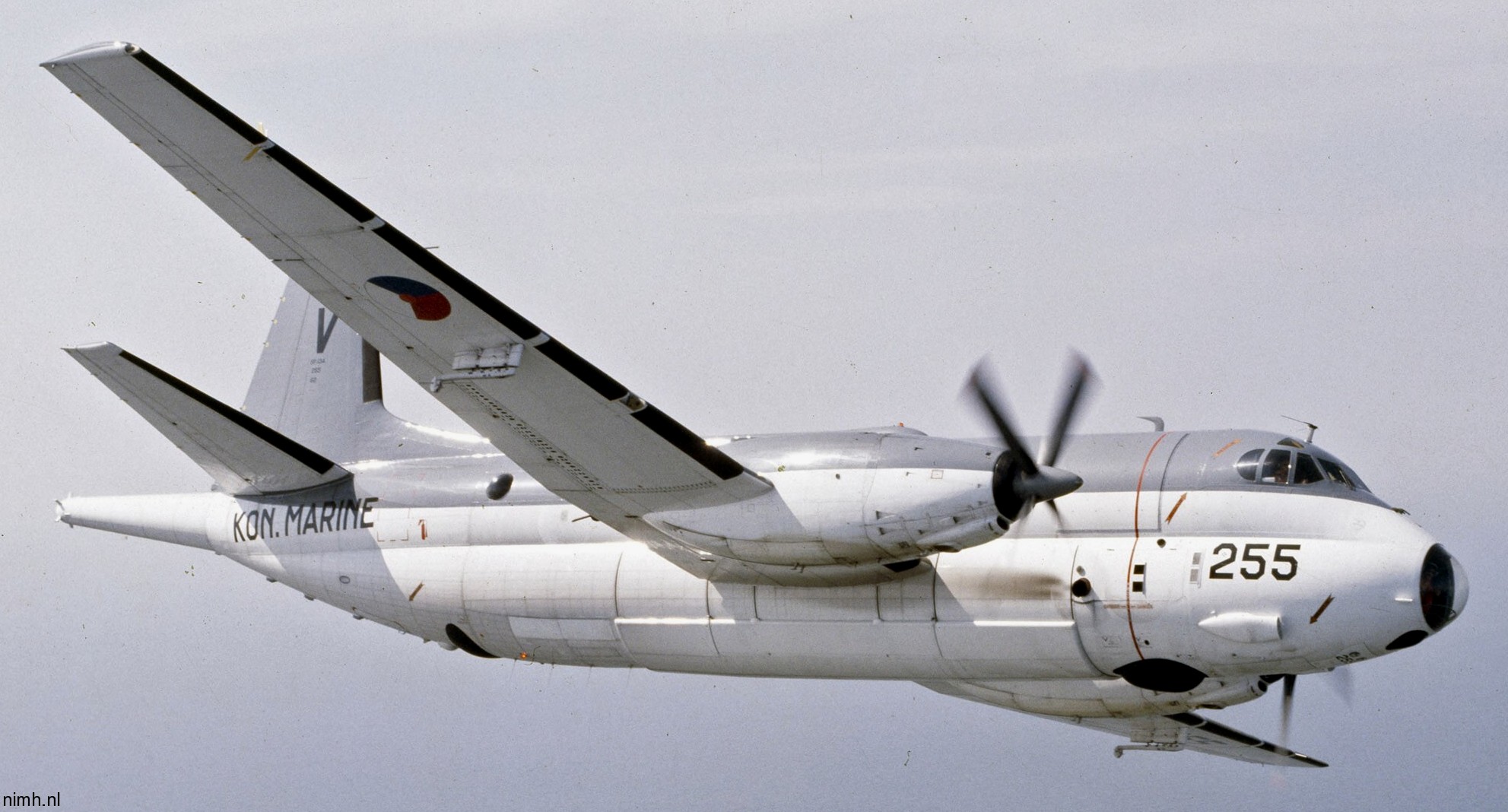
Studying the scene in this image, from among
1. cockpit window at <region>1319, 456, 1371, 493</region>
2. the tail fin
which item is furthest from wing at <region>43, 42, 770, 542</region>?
cockpit window at <region>1319, 456, 1371, 493</region>

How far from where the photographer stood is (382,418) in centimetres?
2341

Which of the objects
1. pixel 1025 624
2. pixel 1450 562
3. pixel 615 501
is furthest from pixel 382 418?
pixel 1450 562

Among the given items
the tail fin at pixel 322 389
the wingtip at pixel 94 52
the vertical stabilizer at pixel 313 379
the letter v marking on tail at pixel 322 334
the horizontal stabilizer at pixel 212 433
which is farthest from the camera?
the letter v marking on tail at pixel 322 334

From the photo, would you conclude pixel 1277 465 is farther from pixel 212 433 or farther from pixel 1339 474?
pixel 212 433

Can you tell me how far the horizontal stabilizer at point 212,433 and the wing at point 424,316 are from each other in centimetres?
445

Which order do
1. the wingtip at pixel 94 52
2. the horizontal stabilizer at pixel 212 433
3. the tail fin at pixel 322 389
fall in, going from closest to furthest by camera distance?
the wingtip at pixel 94 52, the horizontal stabilizer at pixel 212 433, the tail fin at pixel 322 389

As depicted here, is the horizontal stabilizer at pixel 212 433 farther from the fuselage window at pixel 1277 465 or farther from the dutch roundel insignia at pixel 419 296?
the fuselage window at pixel 1277 465

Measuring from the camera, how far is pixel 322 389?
79.4 ft

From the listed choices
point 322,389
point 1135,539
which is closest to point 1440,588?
point 1135,539

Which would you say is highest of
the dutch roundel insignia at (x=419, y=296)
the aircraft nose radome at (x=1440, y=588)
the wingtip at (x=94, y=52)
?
the wingtip at (x=94, y=52)

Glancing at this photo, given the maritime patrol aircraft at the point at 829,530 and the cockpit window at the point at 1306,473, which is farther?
the cockpit window at the point at 1306,473

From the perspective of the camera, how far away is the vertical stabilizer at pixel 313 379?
23734 millimetres

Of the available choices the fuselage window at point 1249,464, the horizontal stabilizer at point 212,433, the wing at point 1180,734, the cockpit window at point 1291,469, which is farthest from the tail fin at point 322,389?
the cockpit window at point 1291,469

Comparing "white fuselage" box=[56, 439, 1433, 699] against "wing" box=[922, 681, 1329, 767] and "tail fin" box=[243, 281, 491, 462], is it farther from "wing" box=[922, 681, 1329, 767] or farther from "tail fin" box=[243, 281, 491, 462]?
"tail fin" box=[243, 281, 491, 462]
